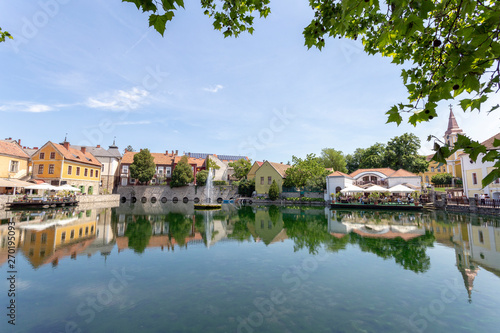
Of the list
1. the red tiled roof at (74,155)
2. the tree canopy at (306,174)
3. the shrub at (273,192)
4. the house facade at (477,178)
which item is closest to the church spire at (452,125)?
the house facade at (477,178)

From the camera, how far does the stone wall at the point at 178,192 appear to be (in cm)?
4378

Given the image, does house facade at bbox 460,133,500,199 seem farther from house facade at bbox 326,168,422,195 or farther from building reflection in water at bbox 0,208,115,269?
building reflection in water at bbox 0,208,115,269

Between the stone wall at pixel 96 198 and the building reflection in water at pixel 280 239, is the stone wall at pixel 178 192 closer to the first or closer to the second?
the stone wall at pixel 96 198

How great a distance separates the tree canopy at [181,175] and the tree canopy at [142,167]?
4194 mm

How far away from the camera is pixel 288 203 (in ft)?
121

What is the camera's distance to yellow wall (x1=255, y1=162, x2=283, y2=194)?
40575 mm

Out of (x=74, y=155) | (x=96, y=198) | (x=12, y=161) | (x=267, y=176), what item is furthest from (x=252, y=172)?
(x=12, y=161)

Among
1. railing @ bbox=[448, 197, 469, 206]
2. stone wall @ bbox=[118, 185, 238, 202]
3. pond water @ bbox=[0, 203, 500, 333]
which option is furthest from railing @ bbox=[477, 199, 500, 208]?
stone wall @ bbox=[118, 185, 238, 202]

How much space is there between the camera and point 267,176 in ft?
137

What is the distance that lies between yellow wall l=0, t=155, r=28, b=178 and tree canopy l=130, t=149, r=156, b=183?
1454 centimetres

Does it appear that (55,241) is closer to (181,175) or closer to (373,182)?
(181,175)

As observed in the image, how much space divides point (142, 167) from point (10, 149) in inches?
684

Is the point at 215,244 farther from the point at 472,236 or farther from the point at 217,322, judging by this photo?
the point at 472,236

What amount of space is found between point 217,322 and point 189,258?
462cm
